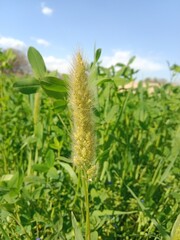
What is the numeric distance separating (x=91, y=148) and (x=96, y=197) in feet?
1.70

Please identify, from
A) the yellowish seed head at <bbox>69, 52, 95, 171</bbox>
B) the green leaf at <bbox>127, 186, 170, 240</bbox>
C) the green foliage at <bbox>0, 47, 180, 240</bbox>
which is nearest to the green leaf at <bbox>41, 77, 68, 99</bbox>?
the green foliage at <bbox>0, 47, 180, 240</bbox>

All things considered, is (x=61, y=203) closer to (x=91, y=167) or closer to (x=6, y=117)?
(x=91, y=167)

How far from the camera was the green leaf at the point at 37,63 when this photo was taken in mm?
1011

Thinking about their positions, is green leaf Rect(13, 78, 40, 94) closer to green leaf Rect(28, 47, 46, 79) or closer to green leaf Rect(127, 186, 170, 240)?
green leaf Rect(28, 47, 46, 79)

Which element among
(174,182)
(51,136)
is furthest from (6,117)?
(174,182)

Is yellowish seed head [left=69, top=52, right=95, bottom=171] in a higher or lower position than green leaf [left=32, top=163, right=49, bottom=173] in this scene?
higher

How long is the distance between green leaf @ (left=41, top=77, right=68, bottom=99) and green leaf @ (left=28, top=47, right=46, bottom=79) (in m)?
0.04

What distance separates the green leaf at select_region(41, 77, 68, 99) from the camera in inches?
38.0

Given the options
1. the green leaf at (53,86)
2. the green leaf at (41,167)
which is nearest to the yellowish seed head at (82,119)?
the green leaf at (53,86)

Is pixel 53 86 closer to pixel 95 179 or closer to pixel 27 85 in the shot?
pixel 27 85

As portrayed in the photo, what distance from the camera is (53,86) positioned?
38.5 inches

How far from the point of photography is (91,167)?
75cm

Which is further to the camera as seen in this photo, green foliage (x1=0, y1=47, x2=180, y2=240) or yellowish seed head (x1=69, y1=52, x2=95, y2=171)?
green foliage (x1=0, y1=47, x2=180, y2=240)

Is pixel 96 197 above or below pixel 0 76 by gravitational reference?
below
